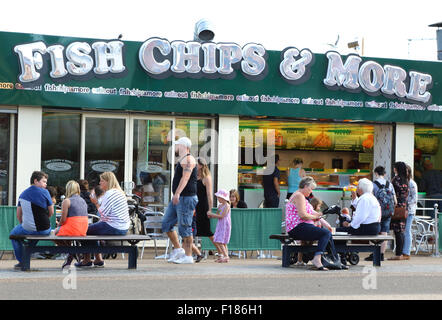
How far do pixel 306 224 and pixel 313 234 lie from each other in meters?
0.19

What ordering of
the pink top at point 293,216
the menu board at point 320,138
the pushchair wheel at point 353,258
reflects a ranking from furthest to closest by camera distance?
the menu board at point 320,138
the pushchair wheel at point 353,258
the pink top at point 293,216

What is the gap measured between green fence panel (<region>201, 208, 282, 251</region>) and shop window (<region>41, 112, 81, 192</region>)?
3.63 meters

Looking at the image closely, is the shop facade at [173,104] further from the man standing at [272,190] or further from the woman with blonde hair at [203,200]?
the woman with blonde hair at [203,200]

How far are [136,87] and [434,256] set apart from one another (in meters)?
6.77

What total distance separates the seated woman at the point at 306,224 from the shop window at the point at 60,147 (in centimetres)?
596

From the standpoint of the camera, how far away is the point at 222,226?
15.1 metres

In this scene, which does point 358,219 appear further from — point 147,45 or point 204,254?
point 147,45

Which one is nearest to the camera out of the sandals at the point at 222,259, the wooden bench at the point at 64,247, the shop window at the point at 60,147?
the wooden bench at the point at 64,247

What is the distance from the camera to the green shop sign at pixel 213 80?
17156 mm

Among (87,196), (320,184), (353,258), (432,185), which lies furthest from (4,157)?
(432,185)

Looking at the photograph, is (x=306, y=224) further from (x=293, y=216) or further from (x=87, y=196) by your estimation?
(x=87, y=196)

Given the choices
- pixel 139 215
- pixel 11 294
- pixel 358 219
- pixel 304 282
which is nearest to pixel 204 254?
pixel 139 215

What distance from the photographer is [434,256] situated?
17594mm

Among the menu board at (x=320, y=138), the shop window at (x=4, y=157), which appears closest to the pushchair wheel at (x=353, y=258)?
the menu board at (x=320, y=138)
